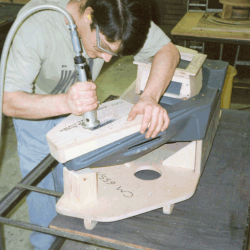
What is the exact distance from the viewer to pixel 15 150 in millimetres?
2748

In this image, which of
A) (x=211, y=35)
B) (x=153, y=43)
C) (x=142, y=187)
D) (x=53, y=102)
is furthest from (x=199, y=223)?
(x=211, y=35)

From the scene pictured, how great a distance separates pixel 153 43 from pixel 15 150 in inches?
76.9

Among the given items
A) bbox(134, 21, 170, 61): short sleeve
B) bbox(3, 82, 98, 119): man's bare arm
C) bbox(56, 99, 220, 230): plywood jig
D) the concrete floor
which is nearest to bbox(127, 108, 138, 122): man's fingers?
bbox(3, 82, 98, 119): man's bare arm

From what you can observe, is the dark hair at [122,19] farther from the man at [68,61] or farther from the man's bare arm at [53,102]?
the man's bare arm at [53,102]

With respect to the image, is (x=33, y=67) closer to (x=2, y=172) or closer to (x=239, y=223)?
(x=239, y=223)

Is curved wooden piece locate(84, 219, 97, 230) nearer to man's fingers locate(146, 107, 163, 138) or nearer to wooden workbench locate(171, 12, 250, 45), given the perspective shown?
man's fingers locate(146, 107, 163, 138)

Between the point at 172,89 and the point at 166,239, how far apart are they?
0.68 metres

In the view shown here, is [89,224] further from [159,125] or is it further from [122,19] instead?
[122,19]

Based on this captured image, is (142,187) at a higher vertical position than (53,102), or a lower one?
lower

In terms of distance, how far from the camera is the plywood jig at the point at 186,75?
1.23m

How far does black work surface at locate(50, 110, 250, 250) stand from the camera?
85cm

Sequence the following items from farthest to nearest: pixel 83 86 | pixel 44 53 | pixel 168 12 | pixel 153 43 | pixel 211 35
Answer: pixel 168 12 < pixel 211 35 < pixel 153 43 < pixel 44 53 < pixel 83 86

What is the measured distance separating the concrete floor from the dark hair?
0.77 meters

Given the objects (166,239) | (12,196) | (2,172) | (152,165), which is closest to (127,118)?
(152,165)
